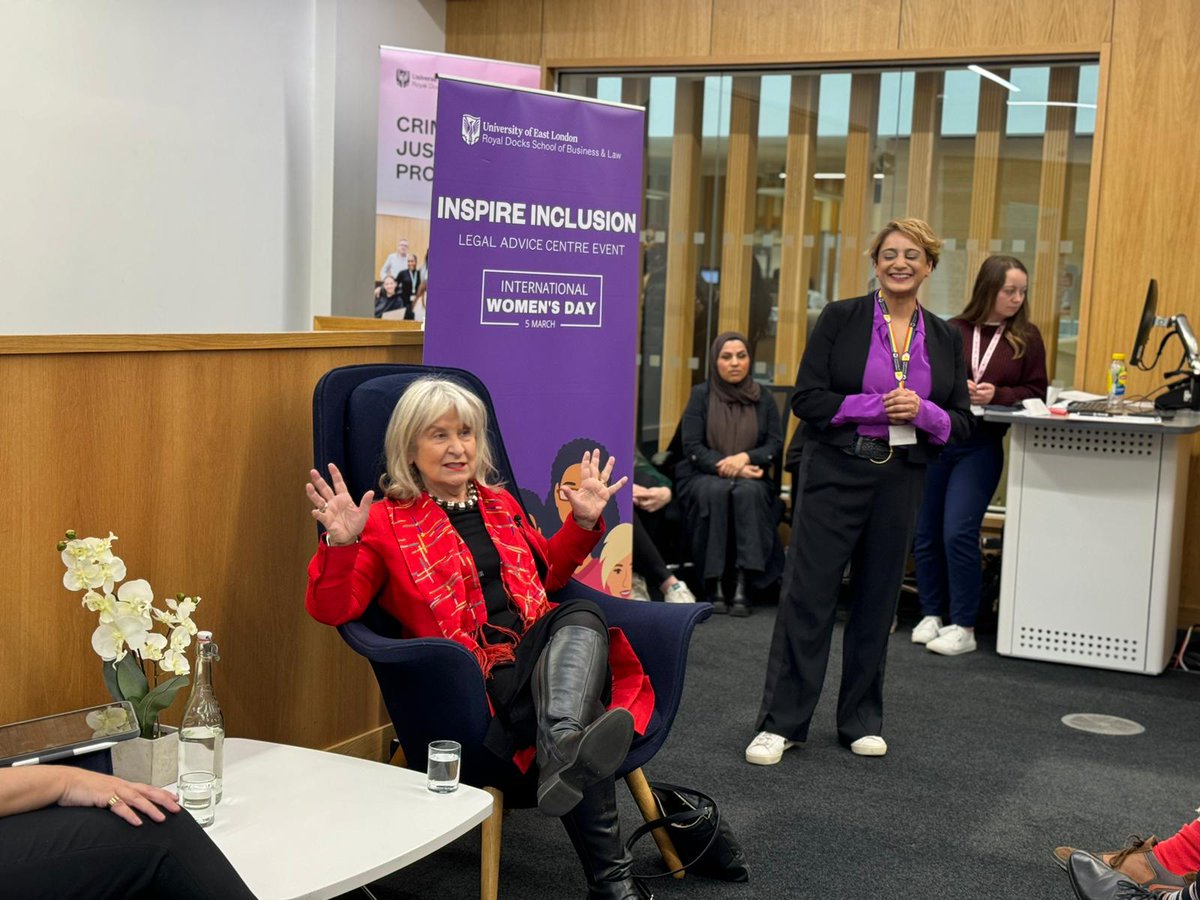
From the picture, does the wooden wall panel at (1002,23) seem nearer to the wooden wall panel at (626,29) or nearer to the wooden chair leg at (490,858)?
the wooden wall panel at (626,29)

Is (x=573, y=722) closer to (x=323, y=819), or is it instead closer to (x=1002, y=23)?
(x=323, y=819)

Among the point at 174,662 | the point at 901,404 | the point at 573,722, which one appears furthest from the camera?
the point at 901,404

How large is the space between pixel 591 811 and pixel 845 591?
141 inches

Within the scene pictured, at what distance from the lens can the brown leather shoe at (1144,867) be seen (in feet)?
8.87

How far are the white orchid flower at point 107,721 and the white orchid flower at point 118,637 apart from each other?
111 millimetres

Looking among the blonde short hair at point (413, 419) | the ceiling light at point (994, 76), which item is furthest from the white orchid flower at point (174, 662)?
the ceiling light at point (994, 76)

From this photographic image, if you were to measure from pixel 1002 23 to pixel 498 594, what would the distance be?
168 inches

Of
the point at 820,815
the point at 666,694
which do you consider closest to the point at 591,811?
the point at 666,694

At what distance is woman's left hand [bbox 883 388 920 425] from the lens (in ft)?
11.9

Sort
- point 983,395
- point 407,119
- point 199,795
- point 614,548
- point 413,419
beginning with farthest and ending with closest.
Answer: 1. point 407,119
2. point 983,395
3. point 614,548
4. point 413,419
5. point 199,795

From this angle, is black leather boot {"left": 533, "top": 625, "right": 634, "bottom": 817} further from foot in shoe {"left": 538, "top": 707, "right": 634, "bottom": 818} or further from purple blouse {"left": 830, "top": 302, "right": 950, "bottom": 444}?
purple blouse {"left": 830, "top": 302, "right": 950, "bottom": 444}

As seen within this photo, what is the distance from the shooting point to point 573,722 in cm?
254

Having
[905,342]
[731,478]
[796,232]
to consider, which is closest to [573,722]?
[905,342]

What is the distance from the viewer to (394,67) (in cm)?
604
